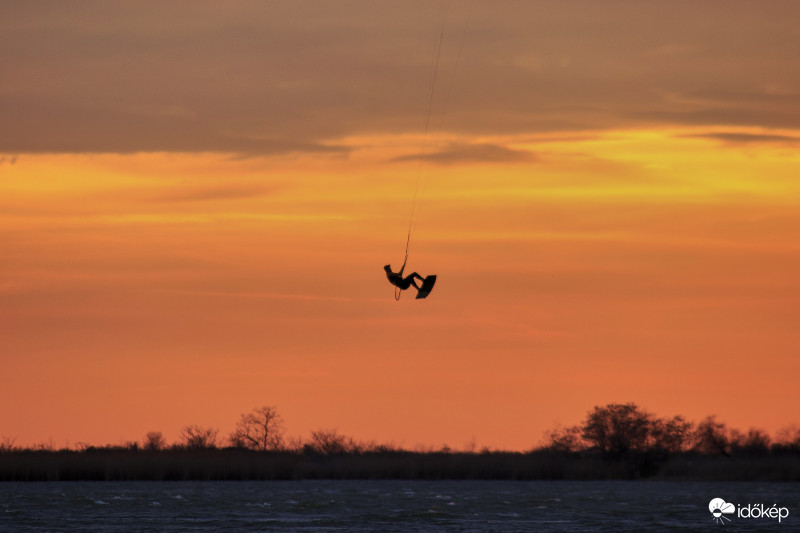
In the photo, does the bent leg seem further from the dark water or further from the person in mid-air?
the dark water

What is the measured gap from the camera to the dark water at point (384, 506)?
4881 centimetres

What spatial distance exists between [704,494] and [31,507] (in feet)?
102

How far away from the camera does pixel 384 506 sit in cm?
5950

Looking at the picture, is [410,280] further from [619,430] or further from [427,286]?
[619,430]

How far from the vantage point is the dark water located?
160ft

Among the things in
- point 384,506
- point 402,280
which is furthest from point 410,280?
point 384,506

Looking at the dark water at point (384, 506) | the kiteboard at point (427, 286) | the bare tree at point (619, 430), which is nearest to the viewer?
the kiteboard at point (427, 286)

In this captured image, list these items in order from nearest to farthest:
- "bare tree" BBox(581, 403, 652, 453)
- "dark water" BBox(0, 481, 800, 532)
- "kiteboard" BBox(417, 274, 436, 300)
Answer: "kiteboard" BBox(417, 274, 436, 300)
"dark water" BBox(0, 481, 800, 532)
"bare tree" BBox(581, 403, 652, 453)

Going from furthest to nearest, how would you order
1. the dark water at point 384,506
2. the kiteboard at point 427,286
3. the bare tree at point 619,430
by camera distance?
1. the bare tree at point 619,430
2. the dark water at point 384,506
3. the kiteboard at point 427,286

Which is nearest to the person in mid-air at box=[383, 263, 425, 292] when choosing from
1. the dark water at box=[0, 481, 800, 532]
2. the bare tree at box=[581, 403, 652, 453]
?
the dark water at box=[0, 481, 800, 532]

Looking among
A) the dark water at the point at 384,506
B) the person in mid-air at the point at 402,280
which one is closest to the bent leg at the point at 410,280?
the person in mid-air at the point at 402,280

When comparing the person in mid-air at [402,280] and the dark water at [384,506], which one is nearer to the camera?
the person in mid-air at [402,280]

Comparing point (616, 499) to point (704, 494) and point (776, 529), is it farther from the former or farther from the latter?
point (776, 529)

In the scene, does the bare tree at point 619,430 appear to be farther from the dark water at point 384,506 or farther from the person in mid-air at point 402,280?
the person in mid-air at point 402,280
